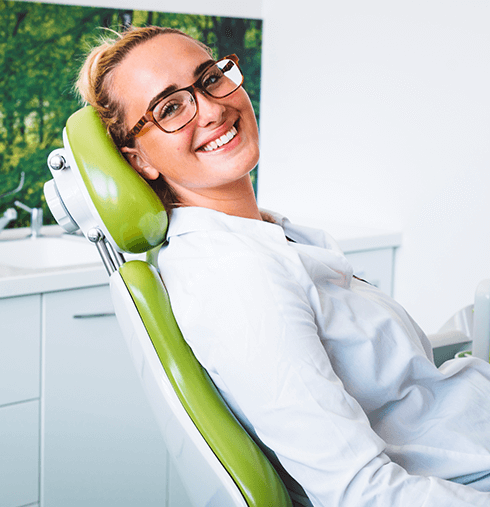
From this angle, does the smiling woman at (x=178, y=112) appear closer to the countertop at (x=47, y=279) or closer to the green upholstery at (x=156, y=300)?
the green upholstery at (x=156, y=300)

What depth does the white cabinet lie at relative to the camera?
1.68m

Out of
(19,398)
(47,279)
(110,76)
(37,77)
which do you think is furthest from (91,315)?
(37,77)

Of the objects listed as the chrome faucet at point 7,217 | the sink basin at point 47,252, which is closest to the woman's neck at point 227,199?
the sink basin at point 47,252

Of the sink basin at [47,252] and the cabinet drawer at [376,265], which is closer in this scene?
the sink basin at [47,252]

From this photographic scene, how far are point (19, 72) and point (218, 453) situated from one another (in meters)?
1.94

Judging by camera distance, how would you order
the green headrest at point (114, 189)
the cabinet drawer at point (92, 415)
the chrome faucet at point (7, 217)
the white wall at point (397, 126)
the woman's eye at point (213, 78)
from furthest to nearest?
the chrome faucet at point (7, 217), the white wall at point (397, 126), the cabinet drawer at point (92, 415), the woman's eye at point (213, 78), the green headrest at point (114, 189)

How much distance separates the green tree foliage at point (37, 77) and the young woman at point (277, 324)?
1.29m

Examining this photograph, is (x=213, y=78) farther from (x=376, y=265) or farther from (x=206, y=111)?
(x=376, y=265)

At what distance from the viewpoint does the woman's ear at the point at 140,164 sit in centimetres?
117

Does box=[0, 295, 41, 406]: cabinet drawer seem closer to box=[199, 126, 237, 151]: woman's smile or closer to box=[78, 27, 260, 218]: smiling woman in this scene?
box=[78, 27, 260, 218]: smiling woman

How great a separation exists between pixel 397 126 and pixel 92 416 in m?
1.50

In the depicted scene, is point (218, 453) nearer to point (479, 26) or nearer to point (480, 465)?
point (480, 465)

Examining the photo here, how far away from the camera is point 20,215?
250cm

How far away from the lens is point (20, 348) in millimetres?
1699
